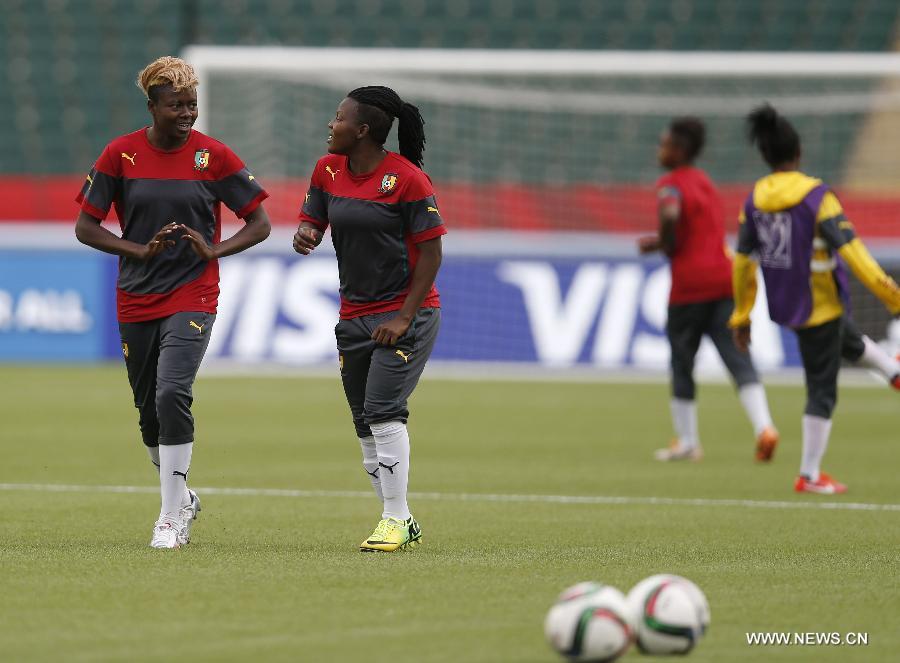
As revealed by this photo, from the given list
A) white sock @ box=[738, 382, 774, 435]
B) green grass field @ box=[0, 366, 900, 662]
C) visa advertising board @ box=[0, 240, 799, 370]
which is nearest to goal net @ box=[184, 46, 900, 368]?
visa advertising board @ box=[0, 240, 799, 370]

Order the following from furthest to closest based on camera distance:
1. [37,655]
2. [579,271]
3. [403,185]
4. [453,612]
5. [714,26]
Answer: [714,26], [579,271], [403,185], [453,612], [37,655]

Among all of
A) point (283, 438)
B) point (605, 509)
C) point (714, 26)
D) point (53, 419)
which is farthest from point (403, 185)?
point (714, 26)

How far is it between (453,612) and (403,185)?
89.1 inches

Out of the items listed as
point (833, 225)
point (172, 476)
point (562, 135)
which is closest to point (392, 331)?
point (172, 476)

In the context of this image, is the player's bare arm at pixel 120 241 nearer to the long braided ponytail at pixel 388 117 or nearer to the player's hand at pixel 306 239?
the player's hand at pixel 306 239

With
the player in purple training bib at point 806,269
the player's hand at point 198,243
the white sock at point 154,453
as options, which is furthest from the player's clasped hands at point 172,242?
the player in purple training bib at point 806,269

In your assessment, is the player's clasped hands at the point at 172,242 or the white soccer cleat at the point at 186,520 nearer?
the player's clasped hands at the point at 172,242

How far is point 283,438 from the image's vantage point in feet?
43.7

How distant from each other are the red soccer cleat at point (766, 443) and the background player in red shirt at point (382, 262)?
477cm

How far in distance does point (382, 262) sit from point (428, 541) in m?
1.34

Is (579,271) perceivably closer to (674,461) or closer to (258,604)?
(674,461)

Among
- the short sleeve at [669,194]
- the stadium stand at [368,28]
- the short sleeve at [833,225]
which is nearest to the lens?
the short sleeve at [833,225]

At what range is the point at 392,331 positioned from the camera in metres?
7.27

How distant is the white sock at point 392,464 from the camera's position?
7.36 m
